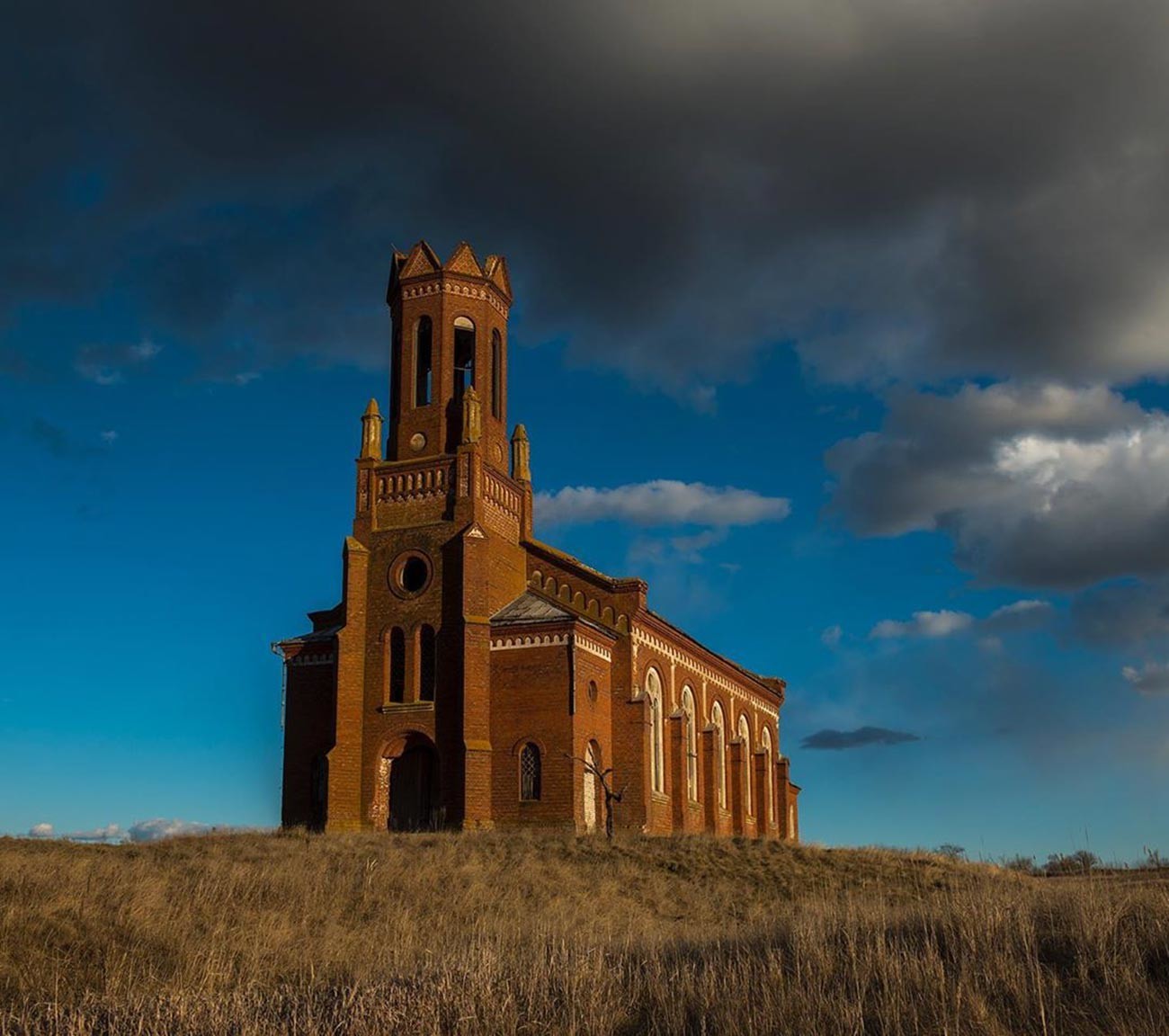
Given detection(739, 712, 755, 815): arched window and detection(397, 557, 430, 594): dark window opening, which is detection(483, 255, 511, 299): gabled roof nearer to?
detection(397, 557, 430, 594): dark window opening

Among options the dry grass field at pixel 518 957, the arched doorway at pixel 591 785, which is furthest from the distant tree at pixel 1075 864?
the arched doorway at pixel 591 785

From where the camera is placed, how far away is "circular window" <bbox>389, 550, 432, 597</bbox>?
127ft

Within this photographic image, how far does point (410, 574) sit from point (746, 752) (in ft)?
68.2

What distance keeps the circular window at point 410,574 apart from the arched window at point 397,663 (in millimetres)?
1215

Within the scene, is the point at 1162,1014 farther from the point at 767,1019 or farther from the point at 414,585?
the point at 414,585

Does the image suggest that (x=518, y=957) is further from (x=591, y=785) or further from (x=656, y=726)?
(x=656, y=726)

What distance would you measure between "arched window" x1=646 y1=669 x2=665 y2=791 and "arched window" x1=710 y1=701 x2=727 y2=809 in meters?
6.87

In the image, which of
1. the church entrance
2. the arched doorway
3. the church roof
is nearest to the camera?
the arched doorway

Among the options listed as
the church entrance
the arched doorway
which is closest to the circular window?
the church entrance

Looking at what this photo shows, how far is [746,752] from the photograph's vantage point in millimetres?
53594

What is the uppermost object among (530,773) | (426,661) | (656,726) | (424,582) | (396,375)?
(396,375)

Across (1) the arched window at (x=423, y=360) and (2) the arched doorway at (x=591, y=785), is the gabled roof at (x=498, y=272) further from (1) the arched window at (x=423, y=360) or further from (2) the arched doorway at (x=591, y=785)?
(2) the arched doorway at (x=591, y=785)

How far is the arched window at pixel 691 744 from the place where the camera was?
45634 millimetres

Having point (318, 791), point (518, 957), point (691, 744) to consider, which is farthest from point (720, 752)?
point (518, 957)
